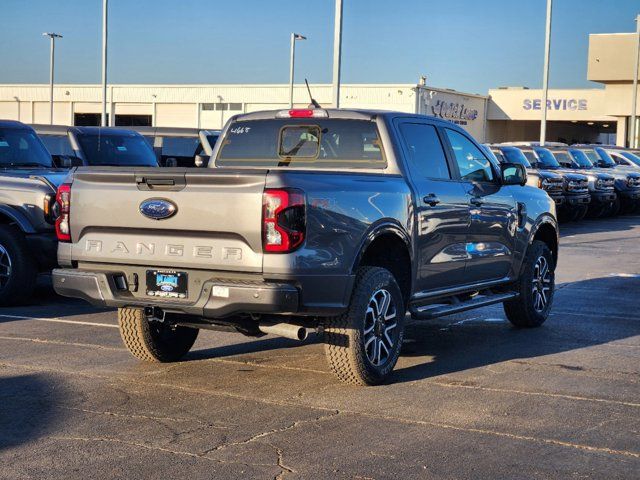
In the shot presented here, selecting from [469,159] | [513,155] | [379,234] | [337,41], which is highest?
[337,41]

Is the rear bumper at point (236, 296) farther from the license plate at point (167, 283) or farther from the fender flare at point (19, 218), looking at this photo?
the fender flare at point (19, 218)

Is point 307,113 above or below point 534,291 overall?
above

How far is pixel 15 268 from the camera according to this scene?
11281mm

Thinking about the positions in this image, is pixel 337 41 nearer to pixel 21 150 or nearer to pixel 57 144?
pixel 57 144

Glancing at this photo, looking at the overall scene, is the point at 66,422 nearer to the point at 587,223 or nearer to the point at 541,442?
the point at 541,442

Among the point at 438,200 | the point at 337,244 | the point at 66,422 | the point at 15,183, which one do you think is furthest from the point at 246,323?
the point at 15,183

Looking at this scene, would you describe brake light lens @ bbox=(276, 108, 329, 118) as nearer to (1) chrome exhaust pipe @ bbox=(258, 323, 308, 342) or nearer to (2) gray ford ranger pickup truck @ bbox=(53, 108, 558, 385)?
(2) gray ford ranger pickup truck @ bbox=(53, 108, 558, 385)

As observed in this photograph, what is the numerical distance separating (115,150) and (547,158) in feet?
51.1

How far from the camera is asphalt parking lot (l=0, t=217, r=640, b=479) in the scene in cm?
568

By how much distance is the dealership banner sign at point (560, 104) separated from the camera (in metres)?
67.5

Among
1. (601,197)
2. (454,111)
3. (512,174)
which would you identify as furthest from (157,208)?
(454,111)

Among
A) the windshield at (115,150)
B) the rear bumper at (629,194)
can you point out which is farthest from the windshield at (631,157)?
the windshield at (115,150)

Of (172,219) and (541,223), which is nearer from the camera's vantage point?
(172,219)

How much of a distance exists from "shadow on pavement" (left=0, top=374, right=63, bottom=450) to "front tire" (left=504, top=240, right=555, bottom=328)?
4761 mm
